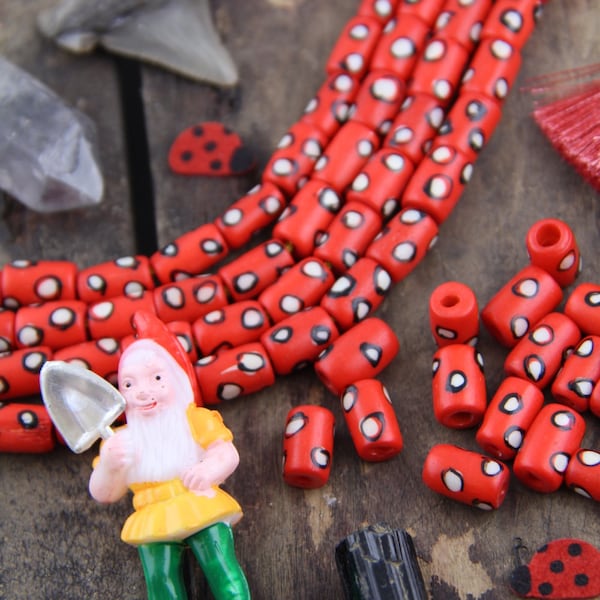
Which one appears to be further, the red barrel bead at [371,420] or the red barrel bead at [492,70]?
the red barrel bead at [492,70]

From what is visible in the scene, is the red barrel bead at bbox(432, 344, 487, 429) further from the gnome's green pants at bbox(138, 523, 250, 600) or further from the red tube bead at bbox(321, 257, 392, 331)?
the gnome's green pants at bbox(138, 523, 250, 600)

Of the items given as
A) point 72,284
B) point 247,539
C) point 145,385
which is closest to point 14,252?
point 72,284

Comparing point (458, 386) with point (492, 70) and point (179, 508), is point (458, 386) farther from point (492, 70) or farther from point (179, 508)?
point (492, 70)

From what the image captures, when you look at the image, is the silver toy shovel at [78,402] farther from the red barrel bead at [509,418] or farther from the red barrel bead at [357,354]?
the red barrel bead at [509,418]

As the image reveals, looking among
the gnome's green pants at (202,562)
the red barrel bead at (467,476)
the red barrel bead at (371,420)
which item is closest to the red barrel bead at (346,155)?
the red barrel bead at (371,420)

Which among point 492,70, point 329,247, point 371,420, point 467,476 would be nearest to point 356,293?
point 329,247

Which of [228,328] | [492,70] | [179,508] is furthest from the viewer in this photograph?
[492,70]
